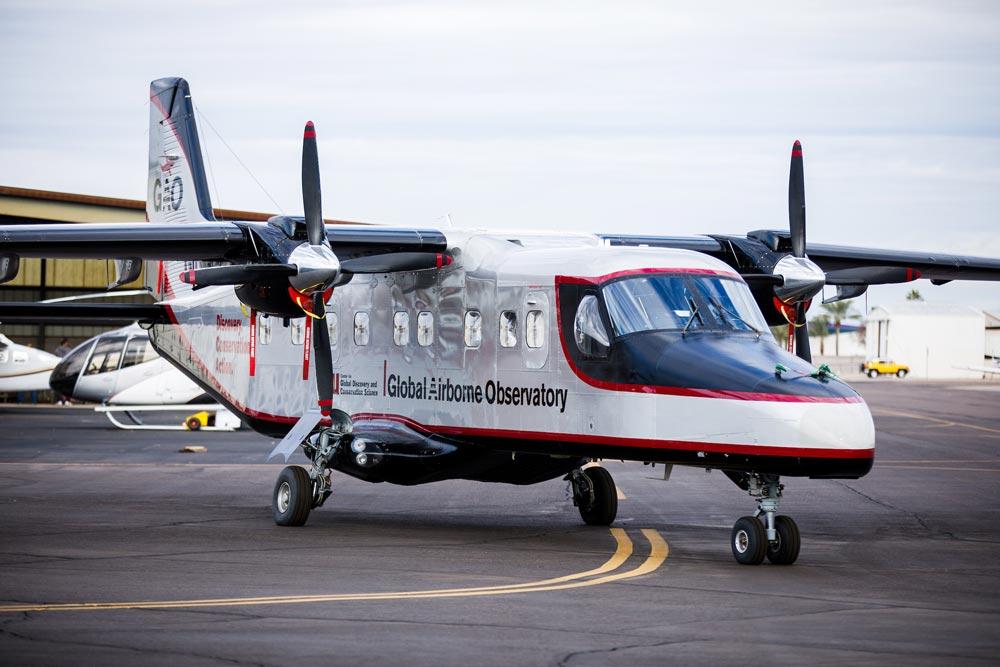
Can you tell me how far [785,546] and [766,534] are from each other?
20 centimetres

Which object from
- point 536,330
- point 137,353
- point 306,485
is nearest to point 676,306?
point 536,330

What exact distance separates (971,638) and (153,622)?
533cm

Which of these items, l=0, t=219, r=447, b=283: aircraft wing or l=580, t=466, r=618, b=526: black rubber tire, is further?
l=580, t=466, r=618, b=526: black rubber tire

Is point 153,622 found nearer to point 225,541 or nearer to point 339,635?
point 339,635

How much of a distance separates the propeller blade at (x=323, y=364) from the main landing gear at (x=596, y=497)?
10.1 ft

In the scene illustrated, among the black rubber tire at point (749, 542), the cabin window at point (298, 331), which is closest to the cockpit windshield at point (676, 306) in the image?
the black rubber tire at point (749, 542)

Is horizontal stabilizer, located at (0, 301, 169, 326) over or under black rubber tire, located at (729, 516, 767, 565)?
over

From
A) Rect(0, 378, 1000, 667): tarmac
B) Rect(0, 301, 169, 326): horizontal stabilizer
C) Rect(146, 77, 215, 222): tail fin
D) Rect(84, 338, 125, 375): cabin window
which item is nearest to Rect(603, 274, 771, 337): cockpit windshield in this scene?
Rect(0, 378, 1000, 667): tarmac

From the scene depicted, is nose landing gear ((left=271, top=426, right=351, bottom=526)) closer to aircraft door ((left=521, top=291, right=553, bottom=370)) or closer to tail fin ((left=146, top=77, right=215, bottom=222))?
aircraft door ((left=521, top=291, right=553, bottom=370))

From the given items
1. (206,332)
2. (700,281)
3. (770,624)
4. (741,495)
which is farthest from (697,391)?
(206,332)

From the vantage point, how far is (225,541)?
1382 centimetres

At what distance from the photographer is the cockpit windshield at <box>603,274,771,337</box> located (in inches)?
515

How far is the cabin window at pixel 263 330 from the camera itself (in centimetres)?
1795

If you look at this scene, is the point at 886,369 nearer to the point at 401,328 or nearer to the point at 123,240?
the point at 401,328
